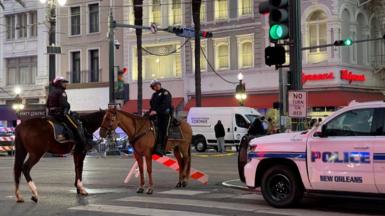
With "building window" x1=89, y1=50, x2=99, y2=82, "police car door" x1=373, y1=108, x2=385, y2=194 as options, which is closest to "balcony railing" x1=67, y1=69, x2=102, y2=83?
"building window" x1=89, y1=50, x2=99, y2=82

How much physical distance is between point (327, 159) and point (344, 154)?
1.11 ft

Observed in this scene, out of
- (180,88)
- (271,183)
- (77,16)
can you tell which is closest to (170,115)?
(271,183)

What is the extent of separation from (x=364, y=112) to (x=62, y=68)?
144 feet

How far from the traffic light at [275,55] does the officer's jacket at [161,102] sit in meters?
2.39

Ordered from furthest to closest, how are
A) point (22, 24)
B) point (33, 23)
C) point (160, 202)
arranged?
point (22, 24) < point (33, 23) < point (160, 202)

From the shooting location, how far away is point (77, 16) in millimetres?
50875

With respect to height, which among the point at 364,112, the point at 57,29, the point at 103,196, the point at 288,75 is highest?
the point at 57,29

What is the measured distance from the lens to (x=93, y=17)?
4997 cm

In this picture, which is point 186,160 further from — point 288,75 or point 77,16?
point 77,16

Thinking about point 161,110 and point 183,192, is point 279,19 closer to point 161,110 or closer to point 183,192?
point 161,110

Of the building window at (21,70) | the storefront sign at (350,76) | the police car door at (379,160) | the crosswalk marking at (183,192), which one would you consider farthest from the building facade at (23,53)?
the police car door at (379,160)

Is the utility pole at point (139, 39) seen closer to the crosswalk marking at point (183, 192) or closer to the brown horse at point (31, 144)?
the crosswalk marking at point (183, 192)

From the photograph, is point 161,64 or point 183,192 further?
point 161,64

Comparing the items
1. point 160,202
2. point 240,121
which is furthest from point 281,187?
point 240,121
